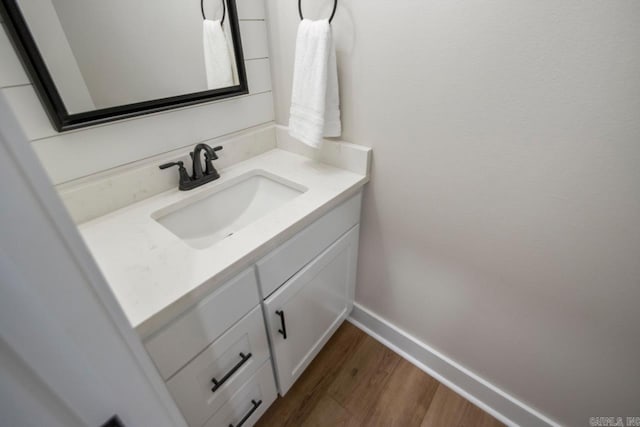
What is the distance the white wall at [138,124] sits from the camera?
2.32ft

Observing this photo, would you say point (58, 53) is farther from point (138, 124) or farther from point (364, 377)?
point (364, 377)

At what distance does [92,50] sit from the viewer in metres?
0.78

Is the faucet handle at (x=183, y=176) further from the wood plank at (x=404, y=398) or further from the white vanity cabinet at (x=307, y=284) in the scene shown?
the wood plank at (x=404, y=398)

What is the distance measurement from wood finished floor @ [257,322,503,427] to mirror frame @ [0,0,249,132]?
1.24 meters

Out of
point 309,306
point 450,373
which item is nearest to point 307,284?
point 309,306

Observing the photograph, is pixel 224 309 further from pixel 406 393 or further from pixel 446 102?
pixel 406 393

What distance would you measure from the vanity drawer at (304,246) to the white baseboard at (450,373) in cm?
61

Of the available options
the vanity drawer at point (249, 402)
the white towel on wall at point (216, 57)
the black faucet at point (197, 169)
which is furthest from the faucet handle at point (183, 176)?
the vanity drawer at point (249, 402)

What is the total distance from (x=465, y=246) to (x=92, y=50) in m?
1.27

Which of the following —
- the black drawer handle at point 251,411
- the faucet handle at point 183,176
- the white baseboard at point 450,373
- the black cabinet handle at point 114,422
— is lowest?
the white baseboard at point 450,373

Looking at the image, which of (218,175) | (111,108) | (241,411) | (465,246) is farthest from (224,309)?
(465,246)

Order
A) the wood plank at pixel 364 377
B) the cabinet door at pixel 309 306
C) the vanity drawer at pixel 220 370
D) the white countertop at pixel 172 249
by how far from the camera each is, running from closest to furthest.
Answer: the white countertop at pixel 172 249 → the vanity drawer at pixel 220 370 → the cabinet door at pixel 309 306 → the wood plank at pixel 364 377

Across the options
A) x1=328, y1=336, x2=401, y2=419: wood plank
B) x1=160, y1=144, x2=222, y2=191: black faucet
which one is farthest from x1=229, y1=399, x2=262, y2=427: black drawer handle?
x1=160, y1=144, x2=222, y2=191: black faucet

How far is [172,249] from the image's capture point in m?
0.74
